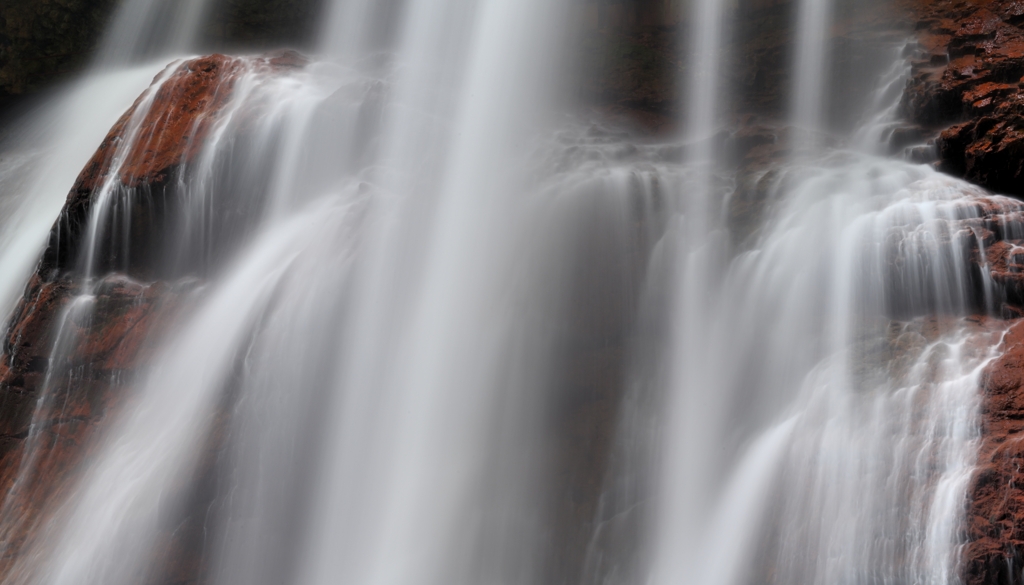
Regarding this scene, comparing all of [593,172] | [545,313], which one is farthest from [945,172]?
[545,313]

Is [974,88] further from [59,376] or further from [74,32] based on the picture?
[74,32]

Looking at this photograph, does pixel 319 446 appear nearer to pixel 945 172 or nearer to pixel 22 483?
pixel 22 483

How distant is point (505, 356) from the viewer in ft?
24.8

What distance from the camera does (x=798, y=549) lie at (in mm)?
5117

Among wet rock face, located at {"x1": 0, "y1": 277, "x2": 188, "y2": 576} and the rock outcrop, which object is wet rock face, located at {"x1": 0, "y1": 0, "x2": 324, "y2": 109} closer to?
the rock outcrop

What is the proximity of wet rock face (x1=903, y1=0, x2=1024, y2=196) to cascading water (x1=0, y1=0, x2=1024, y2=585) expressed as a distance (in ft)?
1.57

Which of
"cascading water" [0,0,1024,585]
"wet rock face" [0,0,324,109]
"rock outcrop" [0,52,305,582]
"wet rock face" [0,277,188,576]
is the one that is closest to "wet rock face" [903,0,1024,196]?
"cascading water" [0,0,1024,585]

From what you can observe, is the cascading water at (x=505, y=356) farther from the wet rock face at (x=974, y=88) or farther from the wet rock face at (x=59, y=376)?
the wet rock face at (x=974, y=88)

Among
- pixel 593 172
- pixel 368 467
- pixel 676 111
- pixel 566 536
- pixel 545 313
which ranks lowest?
pixel 566 536

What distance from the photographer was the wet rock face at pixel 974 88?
736 cm

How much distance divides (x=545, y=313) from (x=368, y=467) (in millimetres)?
2522

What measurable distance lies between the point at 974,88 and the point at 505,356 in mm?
6487

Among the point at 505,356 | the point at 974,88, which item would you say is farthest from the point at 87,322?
the point at 974,88

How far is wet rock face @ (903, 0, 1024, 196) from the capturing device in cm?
736
